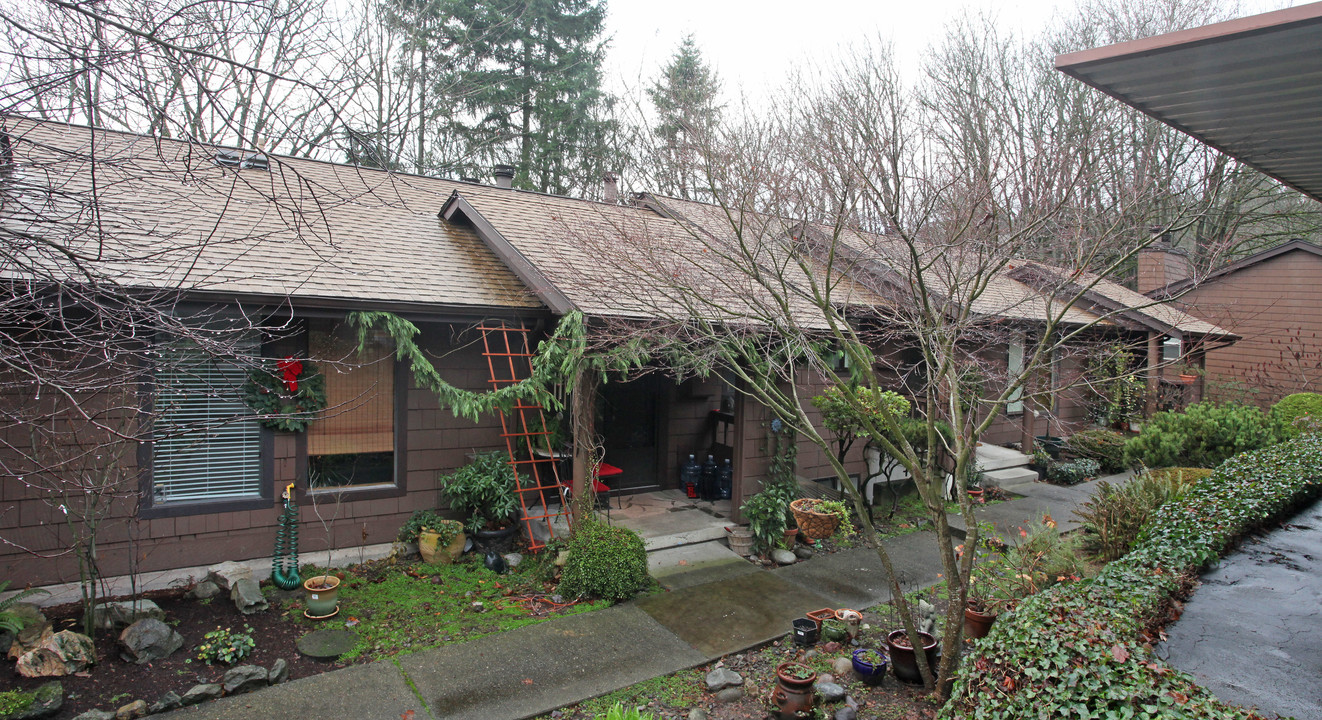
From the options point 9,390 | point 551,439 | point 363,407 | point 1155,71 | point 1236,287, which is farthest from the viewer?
point 1236,287

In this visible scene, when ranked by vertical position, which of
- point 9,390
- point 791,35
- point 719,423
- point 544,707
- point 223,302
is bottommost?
point 544,707

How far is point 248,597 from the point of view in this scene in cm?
601

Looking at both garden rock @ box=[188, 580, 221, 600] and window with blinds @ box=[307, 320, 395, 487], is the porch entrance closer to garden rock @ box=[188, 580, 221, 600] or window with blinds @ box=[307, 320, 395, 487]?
window with blinds @ box=[307, 320, 395, 487]

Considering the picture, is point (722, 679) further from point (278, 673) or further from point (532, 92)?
point (532, 92)

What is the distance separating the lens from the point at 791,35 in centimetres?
661

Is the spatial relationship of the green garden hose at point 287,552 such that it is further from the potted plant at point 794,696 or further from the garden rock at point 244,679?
the potted plant at point 794,696

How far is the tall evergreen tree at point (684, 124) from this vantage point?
599 cm

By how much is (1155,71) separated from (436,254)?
7.15 m

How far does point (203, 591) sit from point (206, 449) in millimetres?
1359

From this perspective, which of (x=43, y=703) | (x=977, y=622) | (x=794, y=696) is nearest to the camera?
(x=43, y=703)

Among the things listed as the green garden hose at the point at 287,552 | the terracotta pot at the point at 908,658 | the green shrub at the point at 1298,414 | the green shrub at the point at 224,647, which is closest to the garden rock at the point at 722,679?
the terracotta pot at the point at 908,658

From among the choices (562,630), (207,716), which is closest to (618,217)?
(562,630)

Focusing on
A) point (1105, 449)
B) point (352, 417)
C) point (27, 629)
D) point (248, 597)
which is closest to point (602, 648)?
point (248, 597)

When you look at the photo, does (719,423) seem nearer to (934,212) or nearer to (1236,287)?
(934,212)
